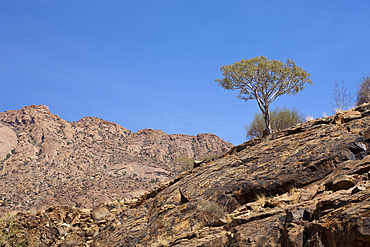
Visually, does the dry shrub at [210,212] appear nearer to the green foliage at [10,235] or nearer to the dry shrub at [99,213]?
the dry shrub at [99,213]

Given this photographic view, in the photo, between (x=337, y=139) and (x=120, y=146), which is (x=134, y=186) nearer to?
(x=120, y=146)

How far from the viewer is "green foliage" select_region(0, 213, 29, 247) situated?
20500 mm

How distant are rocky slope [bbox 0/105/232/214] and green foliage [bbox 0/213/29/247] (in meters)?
29.2

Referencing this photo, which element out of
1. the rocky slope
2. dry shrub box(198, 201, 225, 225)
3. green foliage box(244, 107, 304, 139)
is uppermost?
the rocky slope

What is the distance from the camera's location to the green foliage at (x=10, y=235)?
2050 centimetres

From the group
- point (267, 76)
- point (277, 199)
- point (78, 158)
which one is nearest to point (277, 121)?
point (267, 76)

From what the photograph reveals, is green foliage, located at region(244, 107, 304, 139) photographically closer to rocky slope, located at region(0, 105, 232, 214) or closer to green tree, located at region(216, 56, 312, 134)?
green tree, located at region(216, 56, 312, 134)

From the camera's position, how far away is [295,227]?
25.7ft

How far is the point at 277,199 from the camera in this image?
1050 centimetres

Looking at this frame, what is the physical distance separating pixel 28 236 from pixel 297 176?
2008 cm

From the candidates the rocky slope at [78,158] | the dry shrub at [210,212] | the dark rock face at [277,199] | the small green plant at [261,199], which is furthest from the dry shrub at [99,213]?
the rocky slope at [78,158]

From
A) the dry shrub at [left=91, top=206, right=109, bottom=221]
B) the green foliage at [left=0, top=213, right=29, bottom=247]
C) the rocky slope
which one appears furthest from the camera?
the rocky slope

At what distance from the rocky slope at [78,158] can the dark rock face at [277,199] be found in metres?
32.8

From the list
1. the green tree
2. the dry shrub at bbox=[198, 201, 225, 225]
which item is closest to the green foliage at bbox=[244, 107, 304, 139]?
the green tree
